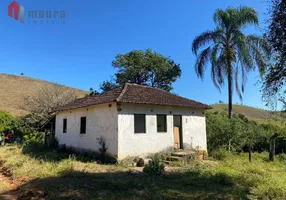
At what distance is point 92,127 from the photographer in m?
14.7

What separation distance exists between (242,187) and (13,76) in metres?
68.8

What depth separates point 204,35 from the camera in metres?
19.8

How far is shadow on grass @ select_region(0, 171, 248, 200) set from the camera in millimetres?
6633

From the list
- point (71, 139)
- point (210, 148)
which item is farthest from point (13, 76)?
point (210, 148)

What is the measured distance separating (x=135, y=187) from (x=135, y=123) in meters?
7.42

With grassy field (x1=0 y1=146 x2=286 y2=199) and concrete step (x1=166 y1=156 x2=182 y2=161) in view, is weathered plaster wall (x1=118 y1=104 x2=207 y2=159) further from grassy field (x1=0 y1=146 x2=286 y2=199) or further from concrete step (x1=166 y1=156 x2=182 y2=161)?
grassy field (x1=0 y1=146 x2=286 y2=199)

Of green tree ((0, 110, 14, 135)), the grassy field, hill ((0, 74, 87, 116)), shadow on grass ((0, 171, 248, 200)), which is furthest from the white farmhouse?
hill ((0, 74, 87, 116))

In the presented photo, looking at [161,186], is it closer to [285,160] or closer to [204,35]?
[285,160]

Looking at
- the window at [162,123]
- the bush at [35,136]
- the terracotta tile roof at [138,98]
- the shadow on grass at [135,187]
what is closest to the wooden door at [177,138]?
the window at [162,123]

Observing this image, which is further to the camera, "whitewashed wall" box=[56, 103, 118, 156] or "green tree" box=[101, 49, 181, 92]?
"green tree" box=[101, 49, 181, 92]

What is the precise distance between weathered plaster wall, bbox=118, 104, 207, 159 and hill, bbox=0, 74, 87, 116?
34.6 metres

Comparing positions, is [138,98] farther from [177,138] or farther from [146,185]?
[146,185]

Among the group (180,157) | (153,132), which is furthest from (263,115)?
(153,132)

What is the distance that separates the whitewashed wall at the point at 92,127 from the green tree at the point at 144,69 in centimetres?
1306
